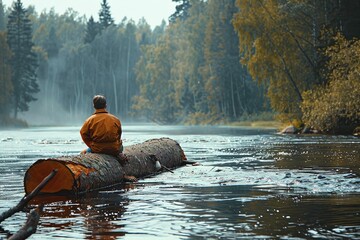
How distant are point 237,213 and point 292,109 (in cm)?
4212

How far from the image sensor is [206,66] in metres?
101

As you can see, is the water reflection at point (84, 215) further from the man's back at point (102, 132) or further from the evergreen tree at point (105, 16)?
the evergreen tree at point (105, 16)

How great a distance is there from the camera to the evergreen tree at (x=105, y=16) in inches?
6255

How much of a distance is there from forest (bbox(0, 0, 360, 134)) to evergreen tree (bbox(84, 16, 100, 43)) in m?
0.28

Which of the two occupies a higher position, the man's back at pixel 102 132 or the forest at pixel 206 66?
the forest at pixel 206 66

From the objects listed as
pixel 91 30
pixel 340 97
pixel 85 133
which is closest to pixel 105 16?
pixel 91 30

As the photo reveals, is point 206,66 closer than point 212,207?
No

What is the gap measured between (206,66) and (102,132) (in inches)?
3421

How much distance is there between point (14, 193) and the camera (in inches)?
493

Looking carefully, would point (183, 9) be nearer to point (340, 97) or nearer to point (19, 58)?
point (19, 58)

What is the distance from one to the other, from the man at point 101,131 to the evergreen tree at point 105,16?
479ft

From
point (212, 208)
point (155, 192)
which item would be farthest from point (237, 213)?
point (155, 192)

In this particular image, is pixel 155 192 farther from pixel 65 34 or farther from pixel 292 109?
pixel 65 34

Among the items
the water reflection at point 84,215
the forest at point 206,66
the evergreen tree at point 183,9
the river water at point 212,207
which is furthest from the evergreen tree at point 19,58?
the water reflection at point 84,215
